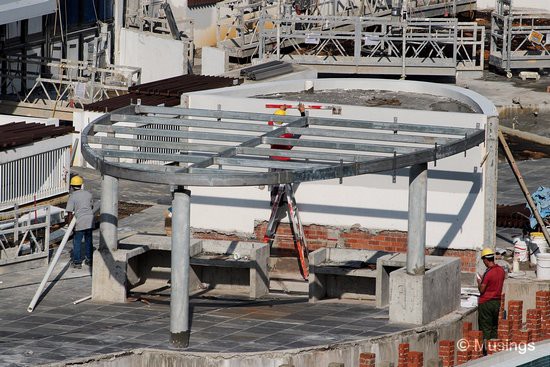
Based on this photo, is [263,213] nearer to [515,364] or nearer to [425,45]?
[515,364]

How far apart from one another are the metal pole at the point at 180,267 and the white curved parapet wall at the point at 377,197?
5.92 meters

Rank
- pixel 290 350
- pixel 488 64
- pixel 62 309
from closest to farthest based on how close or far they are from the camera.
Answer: pixel 290 350
pixel 62 309
pixel 488 64

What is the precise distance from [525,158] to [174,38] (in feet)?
41.7

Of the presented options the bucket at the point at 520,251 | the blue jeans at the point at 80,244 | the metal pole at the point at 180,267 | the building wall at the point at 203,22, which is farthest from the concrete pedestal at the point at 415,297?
the building wall at the point at 203,22

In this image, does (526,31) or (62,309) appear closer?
(62,309)

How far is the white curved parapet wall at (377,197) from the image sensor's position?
27.6 meters

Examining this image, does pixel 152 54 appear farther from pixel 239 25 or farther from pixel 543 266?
pixel 543 266

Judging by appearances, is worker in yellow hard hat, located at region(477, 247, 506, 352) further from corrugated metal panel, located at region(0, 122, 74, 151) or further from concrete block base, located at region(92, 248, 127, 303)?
corrugated metal panel, located at region(0, 122, 74, 151)

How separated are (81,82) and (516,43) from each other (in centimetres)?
1589

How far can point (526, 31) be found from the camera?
48938 mm

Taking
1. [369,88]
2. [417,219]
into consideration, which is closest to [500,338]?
[417,219]

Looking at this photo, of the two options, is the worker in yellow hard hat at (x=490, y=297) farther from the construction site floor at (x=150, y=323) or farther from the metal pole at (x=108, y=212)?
the metal pole at (x=108, y=212)

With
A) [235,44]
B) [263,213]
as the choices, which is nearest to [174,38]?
[235,44]

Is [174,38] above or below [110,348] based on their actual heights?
above
